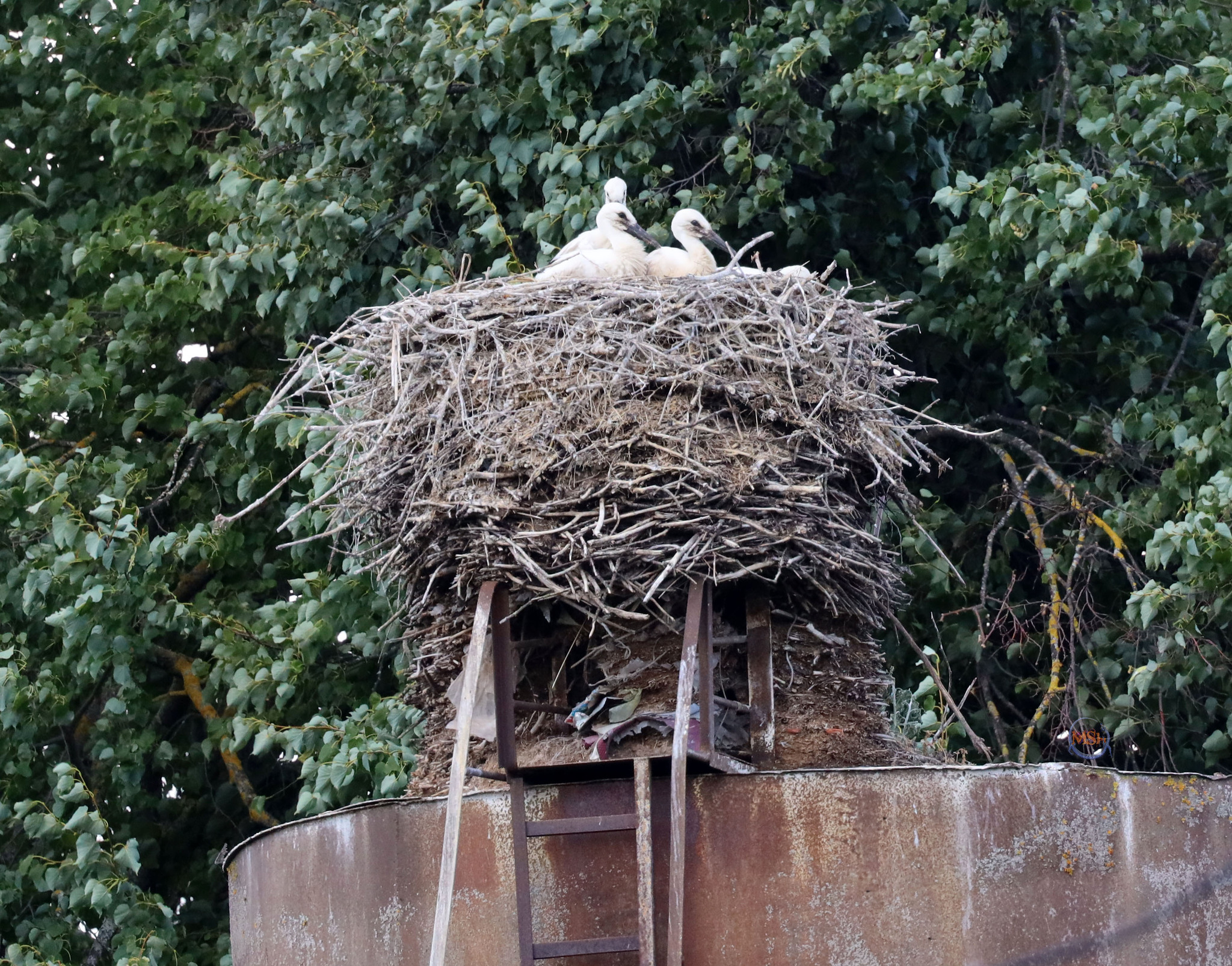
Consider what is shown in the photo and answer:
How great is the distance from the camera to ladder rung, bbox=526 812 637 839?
6.41 metres

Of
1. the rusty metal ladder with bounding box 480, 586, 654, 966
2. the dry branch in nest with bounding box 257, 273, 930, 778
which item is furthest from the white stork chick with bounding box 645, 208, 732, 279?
the rusty metal ladder with bounding box 480, 586, 654, 966

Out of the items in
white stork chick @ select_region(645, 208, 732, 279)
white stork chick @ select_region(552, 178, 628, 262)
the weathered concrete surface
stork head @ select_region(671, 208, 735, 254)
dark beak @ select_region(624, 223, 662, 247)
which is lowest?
the weathered concrete surface

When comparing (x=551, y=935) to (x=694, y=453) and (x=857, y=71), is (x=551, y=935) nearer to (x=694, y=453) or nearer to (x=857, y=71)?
(x=694, y=453)

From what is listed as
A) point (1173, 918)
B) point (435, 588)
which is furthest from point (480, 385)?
point (1173, 918)

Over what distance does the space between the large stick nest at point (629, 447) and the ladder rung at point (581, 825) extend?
746 millimetres

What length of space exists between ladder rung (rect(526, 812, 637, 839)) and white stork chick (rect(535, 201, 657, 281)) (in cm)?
241

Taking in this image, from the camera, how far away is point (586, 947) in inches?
251

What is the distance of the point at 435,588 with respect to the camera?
7680 millimetres

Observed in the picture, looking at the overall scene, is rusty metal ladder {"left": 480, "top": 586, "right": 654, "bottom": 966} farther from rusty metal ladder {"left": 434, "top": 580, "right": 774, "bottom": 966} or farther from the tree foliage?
the tree foliage

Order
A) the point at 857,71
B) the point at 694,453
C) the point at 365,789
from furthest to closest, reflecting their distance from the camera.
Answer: the point at 857,71, the point at 365,789, the point at 694,453

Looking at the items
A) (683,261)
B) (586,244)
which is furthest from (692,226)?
(683,261)

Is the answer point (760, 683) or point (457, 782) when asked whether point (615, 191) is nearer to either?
→ point (760, 683)

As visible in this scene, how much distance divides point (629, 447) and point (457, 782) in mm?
1390

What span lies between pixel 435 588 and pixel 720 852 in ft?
6.12
